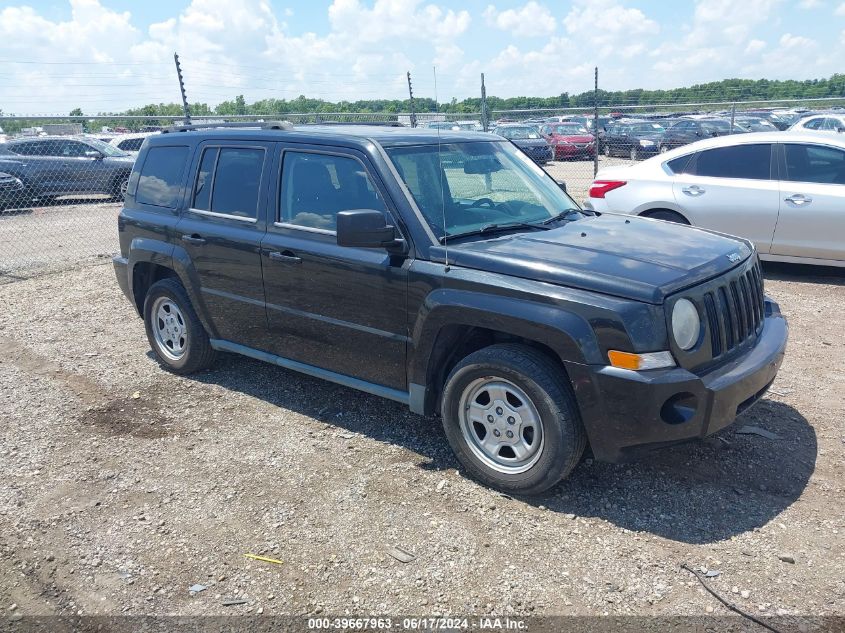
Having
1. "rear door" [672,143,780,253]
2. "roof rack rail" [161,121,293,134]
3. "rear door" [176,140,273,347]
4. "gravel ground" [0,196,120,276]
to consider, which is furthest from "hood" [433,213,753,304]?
"gravel ground" [0,196,120,276]

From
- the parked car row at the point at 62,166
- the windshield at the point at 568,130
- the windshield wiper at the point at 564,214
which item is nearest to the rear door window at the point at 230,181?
the windshield wiper at the point at 564,214

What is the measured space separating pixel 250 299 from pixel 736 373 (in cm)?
309

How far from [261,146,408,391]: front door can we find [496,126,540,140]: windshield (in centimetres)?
1948

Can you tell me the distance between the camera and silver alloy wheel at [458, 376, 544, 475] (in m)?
3.70

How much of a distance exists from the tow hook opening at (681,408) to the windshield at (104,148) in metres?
15.7

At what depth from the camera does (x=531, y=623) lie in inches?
116

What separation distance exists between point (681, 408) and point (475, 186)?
1.97 m

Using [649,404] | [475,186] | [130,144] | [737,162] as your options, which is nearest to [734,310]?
[649,404]

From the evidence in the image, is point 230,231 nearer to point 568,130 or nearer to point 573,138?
point 573,138

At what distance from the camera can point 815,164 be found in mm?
7707

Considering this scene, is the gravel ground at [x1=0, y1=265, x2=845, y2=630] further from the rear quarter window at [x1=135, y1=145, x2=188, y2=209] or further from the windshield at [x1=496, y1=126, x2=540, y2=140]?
the windshield at [x1=496, y1=126, x2=540, y2=140]

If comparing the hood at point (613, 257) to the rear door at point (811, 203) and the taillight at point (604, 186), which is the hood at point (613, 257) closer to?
the rear door at point (811, 203)

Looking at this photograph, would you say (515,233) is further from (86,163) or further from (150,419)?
(86,163)

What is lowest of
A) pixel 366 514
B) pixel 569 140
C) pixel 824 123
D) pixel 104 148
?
pixel 366 514
